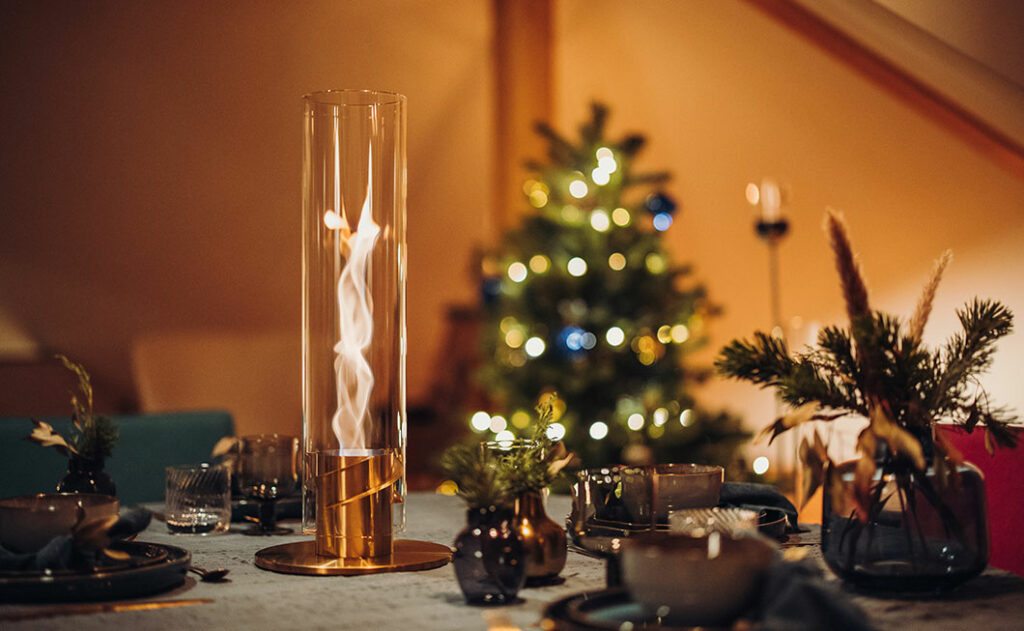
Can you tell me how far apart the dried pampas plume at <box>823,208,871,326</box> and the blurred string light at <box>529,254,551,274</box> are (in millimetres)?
3045

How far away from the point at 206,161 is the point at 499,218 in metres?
1.67

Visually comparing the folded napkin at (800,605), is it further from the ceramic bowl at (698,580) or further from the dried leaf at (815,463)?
the dried leaf at (815,463)

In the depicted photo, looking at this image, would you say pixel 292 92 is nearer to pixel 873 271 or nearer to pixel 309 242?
pixel 873 271

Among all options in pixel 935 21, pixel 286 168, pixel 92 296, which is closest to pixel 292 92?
pixel 286 168

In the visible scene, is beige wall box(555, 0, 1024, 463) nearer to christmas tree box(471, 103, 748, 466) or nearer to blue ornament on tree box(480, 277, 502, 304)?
christmas tree box(471, 103, 748, 466)

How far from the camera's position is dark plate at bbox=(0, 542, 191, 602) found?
101 cm

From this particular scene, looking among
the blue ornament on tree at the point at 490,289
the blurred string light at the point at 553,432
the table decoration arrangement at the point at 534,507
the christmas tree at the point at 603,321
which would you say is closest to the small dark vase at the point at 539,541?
the table decoration arrangement at the point at 534,507

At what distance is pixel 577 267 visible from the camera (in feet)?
13.1

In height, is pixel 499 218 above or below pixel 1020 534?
above

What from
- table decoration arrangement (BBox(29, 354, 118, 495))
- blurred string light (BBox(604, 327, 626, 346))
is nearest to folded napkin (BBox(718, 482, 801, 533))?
table decoration arrangement (BBox(29, 354, 118, 495))

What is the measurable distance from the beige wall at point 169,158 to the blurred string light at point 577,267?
1188mm

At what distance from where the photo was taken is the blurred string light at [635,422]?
12.9 feet

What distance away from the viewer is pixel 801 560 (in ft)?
2.72

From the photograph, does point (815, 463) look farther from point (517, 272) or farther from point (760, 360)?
point (517, 272)
